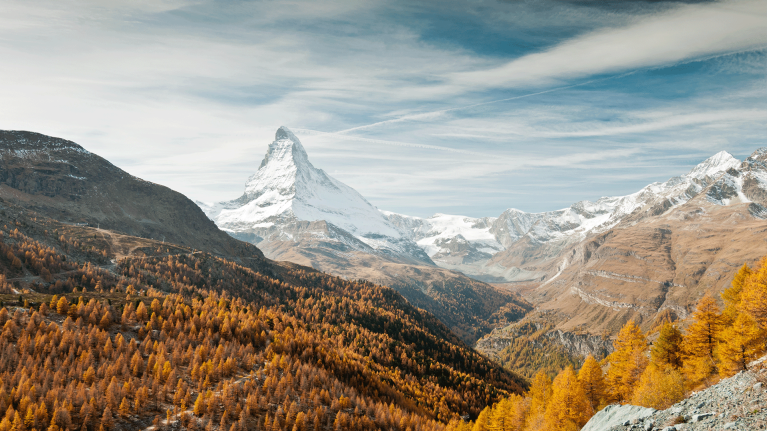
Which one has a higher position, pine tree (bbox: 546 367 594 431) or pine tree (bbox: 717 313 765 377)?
pine tree (bbox: 717 313 765 377)

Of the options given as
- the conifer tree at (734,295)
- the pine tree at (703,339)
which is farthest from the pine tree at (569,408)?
the conifer tree at (734,295)

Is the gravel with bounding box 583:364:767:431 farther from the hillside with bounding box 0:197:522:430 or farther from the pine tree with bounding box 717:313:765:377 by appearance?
the hillside with bounding box 0:197:522:430

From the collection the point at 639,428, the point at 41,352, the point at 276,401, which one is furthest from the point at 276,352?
the point at 639,428

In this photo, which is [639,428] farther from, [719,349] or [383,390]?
[383,390]

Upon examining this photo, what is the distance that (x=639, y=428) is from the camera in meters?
41.7

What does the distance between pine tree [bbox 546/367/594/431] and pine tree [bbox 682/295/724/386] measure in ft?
67.6

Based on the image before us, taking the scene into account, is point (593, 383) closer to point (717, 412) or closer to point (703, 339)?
point (703, 339)

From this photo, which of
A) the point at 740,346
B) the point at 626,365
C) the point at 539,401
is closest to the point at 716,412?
the point at 740,346

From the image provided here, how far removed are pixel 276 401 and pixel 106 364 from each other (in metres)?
35.8

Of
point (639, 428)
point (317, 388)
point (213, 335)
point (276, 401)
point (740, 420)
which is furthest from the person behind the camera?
point (213, 335)

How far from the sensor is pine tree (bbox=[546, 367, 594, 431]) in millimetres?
80062

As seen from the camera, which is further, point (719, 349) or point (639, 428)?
point (719, 349)

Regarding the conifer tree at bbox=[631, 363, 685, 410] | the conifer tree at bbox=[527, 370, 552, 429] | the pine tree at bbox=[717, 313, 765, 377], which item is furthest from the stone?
the conifer tree at bbox=[527, 370, 552, 429]

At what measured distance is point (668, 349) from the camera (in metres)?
84.2
